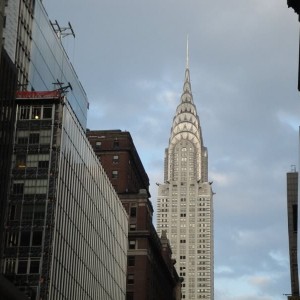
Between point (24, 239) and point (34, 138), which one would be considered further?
point (34, 138)

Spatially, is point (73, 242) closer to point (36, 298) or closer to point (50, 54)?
point (36, 298)

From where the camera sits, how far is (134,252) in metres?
160

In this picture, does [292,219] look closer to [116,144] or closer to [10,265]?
[116,144]

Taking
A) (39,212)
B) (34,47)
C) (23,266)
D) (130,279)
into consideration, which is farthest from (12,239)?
(130,279)

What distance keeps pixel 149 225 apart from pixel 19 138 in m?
71.3

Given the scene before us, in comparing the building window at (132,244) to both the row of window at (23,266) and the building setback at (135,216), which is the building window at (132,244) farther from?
the row of window at (23,266)

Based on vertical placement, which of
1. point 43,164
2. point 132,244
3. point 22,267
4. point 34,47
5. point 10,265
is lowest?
point 22,267

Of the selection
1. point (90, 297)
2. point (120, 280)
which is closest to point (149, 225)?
point (120, 280)

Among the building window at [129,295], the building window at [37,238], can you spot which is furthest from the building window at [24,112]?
the building window at [129,295]

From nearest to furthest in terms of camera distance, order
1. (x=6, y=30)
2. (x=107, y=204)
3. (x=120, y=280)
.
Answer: (x=6, y=30), (x=107, y=204), (x=120, y=280)

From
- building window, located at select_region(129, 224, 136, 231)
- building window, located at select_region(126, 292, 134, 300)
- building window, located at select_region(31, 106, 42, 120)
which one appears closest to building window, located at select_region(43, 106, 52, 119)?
building window, located at select_region(31, 106, 42, 120)

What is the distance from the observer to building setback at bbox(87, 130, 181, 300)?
15800 centimetres

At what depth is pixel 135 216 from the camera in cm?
16362

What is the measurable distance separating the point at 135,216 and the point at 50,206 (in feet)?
234
